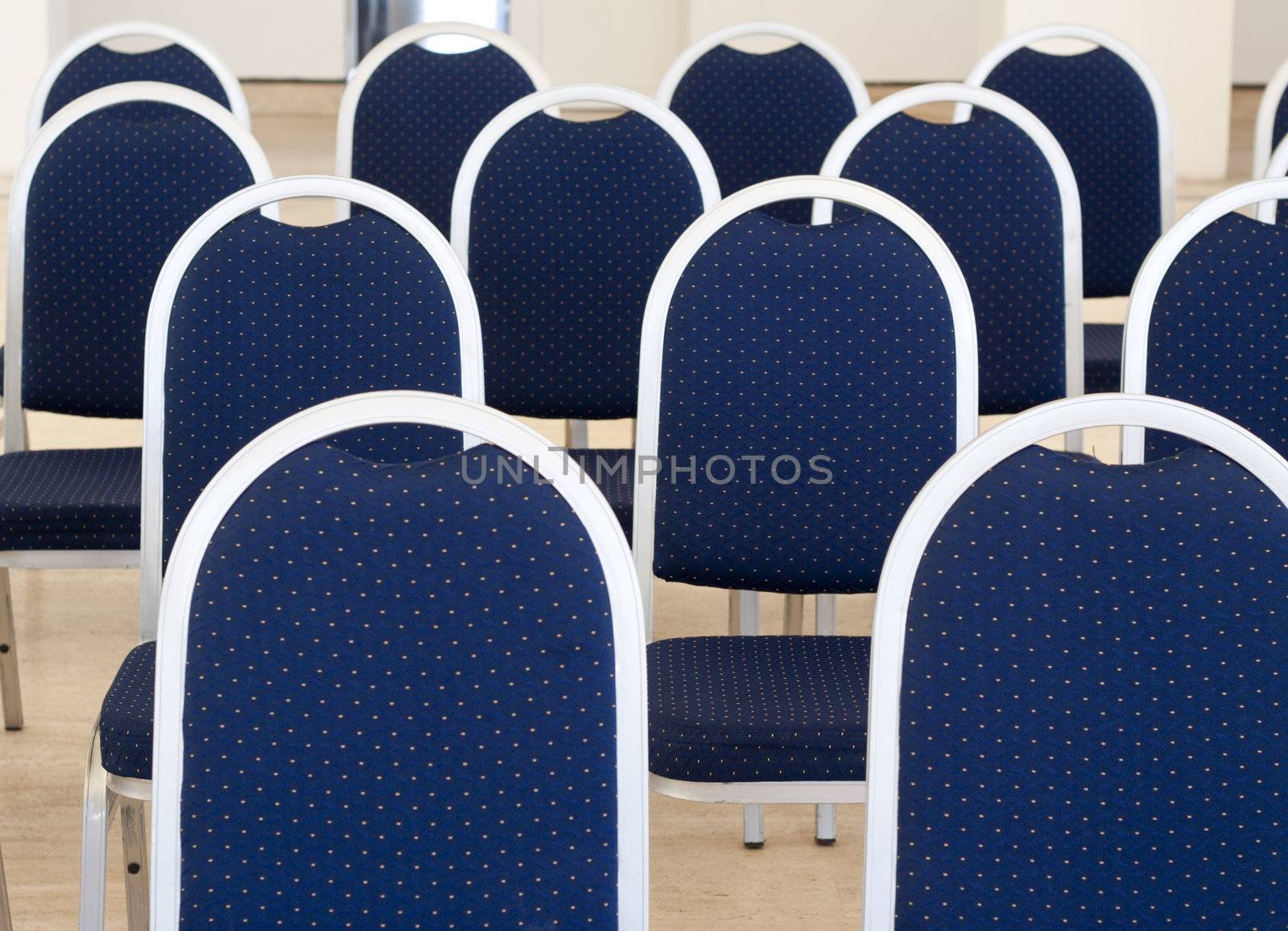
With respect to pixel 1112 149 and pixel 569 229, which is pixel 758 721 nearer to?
pixel 569 229

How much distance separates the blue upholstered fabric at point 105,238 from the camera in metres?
Result: 2.72

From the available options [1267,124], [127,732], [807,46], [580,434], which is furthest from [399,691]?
[1267,124]

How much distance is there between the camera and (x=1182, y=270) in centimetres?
214

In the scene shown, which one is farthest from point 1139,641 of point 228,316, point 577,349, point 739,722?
point 577,349

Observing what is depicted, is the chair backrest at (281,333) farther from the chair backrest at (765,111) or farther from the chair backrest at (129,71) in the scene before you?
the chair backrest at (129,71)

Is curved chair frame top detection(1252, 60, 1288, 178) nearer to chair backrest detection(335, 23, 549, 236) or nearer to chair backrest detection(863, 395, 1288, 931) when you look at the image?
chair backrest detection(335, 23, 549, 236)

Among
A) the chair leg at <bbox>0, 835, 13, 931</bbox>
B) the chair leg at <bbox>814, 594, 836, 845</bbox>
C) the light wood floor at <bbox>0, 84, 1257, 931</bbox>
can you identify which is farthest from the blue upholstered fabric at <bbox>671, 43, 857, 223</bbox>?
the chair leg at <bbox>0, 835, 13, 931</bbox>

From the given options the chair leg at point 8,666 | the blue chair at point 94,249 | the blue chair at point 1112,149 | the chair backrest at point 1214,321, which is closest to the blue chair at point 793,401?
the chair backrest at point 1214,321

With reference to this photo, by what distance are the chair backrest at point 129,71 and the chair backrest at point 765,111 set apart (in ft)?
3.71

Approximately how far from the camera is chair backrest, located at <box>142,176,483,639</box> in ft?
6.79

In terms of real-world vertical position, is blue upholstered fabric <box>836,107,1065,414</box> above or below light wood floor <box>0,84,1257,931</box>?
above

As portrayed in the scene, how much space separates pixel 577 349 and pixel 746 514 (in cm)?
80

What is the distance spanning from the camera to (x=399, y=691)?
4.17ft

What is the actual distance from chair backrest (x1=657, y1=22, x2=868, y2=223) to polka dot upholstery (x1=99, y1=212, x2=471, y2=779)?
160 cm
